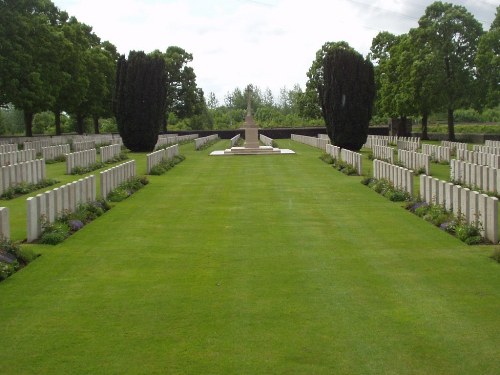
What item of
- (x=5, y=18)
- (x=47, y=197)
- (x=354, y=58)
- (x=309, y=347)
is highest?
(x=5, y=18)

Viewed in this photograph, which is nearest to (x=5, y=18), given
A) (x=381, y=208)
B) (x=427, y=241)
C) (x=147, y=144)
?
(x=147, y=144)

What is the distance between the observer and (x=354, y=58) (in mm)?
34938

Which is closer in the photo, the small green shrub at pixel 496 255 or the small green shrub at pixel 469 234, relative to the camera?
the small green shrub at pixel 496 255

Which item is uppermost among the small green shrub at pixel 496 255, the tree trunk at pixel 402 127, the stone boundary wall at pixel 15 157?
the tree trunk at pixel 402 127

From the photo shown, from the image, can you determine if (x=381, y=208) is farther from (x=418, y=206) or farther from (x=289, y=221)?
(x=289, y=221)

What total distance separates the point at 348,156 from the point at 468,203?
49.5 ft

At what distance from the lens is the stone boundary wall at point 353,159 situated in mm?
23344

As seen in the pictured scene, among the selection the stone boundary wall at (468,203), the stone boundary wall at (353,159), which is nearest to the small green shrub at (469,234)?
the stone boundary wall at (468,203)

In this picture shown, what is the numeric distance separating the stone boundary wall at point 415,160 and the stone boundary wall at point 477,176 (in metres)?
2.23

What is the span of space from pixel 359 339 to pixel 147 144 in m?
32.9

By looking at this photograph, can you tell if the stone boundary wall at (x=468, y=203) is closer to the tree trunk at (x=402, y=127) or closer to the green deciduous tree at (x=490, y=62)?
the green deciduous tree at (x=490, y=62)

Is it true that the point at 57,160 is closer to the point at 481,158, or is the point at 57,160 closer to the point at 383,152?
the point at 383,152

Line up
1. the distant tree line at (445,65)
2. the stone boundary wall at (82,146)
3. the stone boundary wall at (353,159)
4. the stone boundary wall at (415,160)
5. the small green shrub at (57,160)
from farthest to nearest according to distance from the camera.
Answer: the distant tree line at (445,65)
the stone boundary wall at (82,146)
the small green shrub at (57,160)
the stone boundary wall at (353,159)
the stone boundary wall at (415,160)

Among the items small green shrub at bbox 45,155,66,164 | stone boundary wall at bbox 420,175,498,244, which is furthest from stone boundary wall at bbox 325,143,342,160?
stone boundary wall at bbox 420,175,498,244
